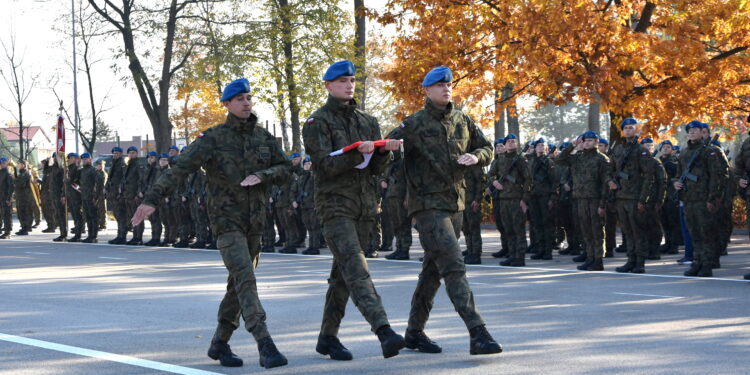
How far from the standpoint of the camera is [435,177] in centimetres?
755

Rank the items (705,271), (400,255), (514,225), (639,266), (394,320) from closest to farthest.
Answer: (394,320) < (705,271) < (639,266) < (514,225) < (400,255)

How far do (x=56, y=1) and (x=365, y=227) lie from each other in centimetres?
3370

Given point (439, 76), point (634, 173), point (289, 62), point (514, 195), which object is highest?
point (289, 62)

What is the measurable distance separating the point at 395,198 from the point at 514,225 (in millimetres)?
3451

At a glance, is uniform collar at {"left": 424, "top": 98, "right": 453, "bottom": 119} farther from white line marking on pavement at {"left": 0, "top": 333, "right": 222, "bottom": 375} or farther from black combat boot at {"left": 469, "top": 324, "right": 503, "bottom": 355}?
white line marking on pavement at {"left": 0, "top": 333, "right": 222, "bottom": 375}

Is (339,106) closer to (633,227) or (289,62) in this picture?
(633,227)

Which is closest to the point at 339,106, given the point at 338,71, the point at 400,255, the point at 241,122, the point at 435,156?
the point at 338,71

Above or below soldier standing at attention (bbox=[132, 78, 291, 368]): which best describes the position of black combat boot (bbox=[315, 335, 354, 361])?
below

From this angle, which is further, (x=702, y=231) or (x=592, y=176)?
(x=592, y=176)

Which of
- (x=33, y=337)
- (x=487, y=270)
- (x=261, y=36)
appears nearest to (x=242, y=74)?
(x=261, y=36)

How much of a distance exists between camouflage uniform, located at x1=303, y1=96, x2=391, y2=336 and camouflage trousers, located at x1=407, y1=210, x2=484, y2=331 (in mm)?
447

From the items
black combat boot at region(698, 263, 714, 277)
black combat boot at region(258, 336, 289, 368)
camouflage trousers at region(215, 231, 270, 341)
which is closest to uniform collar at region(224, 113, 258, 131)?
camouflage trousers at region(215, 231, 270, 341)

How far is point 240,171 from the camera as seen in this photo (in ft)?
23.9

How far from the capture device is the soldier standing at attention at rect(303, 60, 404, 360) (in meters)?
6.94
